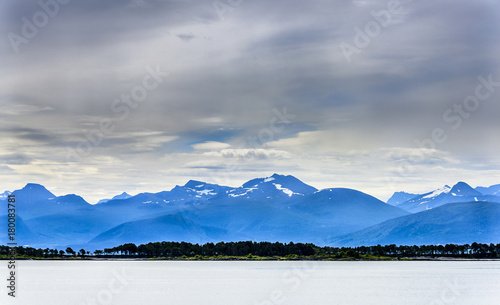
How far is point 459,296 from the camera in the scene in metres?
89.8

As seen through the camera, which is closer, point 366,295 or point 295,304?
point 295,304

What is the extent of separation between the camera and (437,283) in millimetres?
116000

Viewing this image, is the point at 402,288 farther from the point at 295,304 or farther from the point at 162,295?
the point at 162,295

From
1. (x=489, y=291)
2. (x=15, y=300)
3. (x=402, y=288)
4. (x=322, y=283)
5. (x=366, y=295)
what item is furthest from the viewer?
(x=322, y=283)

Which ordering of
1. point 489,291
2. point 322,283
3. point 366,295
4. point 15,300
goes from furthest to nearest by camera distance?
point 322,283, point 489,291, point 366,295, point 15,300

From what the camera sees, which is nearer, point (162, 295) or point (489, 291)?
point (162, 295)

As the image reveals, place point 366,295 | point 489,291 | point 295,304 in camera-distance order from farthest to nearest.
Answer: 1. point 489,291
2. point 366,295
3. point 295,304

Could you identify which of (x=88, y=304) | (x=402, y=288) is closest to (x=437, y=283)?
(x=402, y=288)

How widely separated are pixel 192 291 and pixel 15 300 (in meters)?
24.5

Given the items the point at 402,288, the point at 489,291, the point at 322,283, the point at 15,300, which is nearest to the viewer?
the point at 15,300

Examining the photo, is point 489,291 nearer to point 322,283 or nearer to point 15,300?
point 322,283

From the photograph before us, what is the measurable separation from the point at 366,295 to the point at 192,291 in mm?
25136

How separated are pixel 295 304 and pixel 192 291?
22.6m

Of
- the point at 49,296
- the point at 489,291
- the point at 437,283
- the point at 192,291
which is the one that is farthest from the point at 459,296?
the point at 49,296
